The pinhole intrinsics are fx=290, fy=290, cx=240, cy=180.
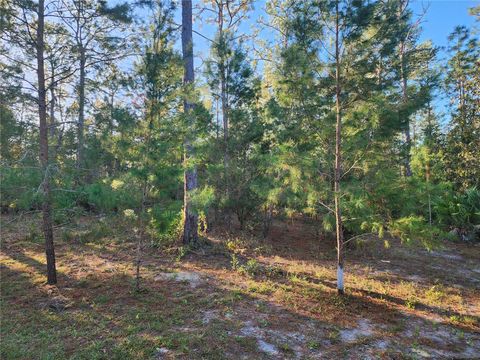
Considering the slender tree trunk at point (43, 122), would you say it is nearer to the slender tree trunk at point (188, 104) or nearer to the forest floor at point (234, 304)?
the forest floor at point (234, 304)

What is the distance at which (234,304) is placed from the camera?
4453mm

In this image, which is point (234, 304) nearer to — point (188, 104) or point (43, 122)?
point (43, 122)

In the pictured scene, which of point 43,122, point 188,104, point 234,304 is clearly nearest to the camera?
point 234,304

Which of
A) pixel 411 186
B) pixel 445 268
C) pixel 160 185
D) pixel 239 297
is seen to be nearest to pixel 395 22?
pixel 411 186

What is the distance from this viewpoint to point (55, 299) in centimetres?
473

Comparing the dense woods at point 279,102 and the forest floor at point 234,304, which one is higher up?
the dense woods at point 279,102

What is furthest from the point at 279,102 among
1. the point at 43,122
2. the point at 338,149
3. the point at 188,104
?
the point at 43,122

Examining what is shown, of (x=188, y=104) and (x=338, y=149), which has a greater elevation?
(x=188, y=104)

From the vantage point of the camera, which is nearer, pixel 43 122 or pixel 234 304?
pixel 234 304

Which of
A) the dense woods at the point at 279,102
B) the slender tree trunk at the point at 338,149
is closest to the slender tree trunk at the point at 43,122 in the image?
the dense woods at the point at 279,102

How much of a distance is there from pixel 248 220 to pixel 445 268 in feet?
16.9

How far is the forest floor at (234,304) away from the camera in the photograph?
3.38 metres

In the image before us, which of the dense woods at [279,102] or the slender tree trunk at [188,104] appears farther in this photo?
the slender tree trunk at [188,104]

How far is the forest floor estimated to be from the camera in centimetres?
338
